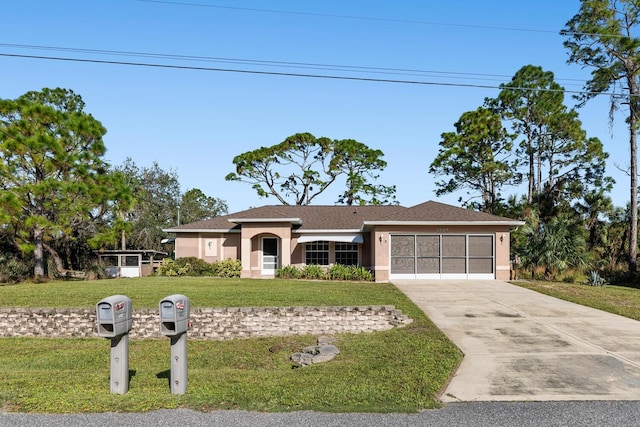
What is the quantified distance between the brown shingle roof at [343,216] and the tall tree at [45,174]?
201 inches

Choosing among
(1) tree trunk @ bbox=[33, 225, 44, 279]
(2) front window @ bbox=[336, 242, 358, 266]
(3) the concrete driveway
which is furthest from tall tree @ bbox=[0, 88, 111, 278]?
(3) the concrete driveway

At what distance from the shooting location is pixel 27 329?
1138cm

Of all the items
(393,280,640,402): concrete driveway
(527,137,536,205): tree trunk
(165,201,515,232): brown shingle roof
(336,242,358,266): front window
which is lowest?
(393,280,640,402): concrete driveway

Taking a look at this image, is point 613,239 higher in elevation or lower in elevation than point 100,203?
lower

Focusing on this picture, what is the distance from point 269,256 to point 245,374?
1788cm

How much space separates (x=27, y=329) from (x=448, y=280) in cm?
1546

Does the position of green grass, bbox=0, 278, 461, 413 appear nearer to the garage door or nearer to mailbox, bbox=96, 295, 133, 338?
mailbox, bbox=96, 295, 133, 338

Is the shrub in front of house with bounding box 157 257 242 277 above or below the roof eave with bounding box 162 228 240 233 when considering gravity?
below

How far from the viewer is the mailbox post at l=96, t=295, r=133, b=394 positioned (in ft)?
19.4

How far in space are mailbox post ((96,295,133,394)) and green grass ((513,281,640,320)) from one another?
449 inches

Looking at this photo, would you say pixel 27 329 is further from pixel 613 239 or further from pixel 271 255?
pixel 613 239

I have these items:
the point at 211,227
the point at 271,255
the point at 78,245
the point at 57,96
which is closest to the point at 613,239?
the point at 271,255

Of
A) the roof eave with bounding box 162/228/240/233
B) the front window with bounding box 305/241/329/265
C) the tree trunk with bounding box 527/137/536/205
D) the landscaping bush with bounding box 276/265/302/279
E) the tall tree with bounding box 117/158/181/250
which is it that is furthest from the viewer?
the tall tree with bounding box 117/158/181/250

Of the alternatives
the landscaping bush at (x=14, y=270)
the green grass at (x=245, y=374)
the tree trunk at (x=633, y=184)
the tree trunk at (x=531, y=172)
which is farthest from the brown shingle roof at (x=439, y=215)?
the landscaping bush at (x=14, y=270)
